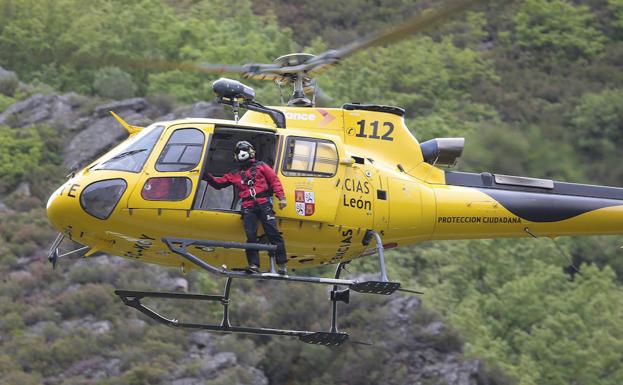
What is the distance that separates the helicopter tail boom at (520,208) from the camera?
15.1 meters

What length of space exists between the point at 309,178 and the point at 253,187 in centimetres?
81

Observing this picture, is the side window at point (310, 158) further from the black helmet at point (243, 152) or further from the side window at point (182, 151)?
the side window at point (182, 151)

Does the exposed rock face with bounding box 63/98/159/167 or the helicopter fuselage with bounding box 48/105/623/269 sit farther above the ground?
the exposed rock face with bounding box 63/98/159/167

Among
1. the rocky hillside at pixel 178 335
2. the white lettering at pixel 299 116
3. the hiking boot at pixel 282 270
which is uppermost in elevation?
the white lettering at pixel 299 116

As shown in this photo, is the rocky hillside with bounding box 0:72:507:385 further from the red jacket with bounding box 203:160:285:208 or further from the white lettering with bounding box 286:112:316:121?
the red jacket with bounding box 203:160:285:208

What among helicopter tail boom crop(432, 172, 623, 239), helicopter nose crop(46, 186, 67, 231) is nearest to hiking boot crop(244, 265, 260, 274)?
helicopter nose crop(46, 186, 67, 231)

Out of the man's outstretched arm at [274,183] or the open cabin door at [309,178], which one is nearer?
the man's outstretched arm at [274,183]

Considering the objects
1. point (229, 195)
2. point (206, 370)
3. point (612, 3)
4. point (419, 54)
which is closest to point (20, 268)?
point (206, 370)

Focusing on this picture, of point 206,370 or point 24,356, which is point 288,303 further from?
point 24,356

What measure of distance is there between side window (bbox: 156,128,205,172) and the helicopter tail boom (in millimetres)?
3316

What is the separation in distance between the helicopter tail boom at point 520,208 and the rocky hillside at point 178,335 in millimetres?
8996

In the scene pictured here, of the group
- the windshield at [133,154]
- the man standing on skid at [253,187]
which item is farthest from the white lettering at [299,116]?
the windshield at [133,154]

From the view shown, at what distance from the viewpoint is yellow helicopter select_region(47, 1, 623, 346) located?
13.2 metres

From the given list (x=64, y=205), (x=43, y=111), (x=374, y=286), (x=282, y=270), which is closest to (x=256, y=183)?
(x=282, y=270)
